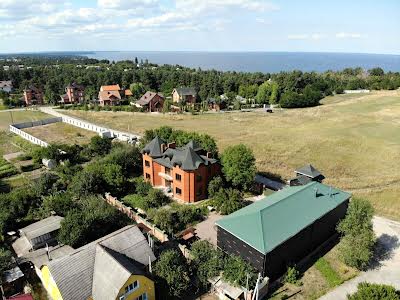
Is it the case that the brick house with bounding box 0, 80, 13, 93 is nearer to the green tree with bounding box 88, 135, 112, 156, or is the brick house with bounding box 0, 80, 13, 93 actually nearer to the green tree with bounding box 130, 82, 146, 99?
the green tree with bounding box 130, 82, 146, 99

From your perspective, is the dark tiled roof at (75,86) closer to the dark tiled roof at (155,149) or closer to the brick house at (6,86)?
the brick house at (6,86)

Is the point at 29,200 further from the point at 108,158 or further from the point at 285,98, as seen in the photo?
the point at 285,98

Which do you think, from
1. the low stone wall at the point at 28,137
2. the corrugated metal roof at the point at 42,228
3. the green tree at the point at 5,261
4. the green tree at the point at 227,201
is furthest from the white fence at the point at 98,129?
the green tree at the point at 5,261

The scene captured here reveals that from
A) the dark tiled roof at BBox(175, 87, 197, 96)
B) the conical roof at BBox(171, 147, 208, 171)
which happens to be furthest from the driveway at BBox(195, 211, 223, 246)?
the dark tiled roof at BBox(175, 87, 197, 96)

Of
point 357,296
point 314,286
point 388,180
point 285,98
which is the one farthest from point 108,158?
point 285,98

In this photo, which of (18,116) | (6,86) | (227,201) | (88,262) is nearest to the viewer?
(88,262)

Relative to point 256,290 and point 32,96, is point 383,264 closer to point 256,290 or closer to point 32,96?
point 256,290

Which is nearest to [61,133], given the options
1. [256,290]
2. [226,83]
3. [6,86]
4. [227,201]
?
[227,201]
